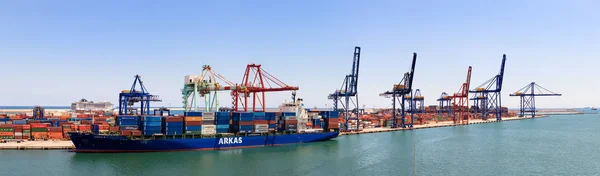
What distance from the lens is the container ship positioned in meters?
48.4

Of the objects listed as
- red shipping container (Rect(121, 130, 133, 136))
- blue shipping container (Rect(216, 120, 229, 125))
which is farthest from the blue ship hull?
blue shipping container (Rect(216, 120, 229, 125))

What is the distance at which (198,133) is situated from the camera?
171 feet

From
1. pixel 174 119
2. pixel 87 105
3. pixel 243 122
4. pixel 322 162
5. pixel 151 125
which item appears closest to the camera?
pixel 322 162

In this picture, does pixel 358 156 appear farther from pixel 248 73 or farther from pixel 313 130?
pixel 248 73

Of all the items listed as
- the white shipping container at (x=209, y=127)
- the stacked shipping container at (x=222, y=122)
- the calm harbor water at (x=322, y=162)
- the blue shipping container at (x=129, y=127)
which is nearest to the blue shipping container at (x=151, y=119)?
the blue shipping container at (x=129, y=127)

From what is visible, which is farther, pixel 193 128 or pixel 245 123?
pixel 245 123

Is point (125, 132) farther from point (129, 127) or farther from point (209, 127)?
point (209, 127)

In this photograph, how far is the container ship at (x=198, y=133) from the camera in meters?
48.4

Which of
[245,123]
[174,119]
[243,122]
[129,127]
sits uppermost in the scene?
[174,119]

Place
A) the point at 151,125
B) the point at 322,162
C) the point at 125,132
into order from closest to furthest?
the point at 322,162, the point at 125,132, the point at 151,125

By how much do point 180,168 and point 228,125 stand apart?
653 inches

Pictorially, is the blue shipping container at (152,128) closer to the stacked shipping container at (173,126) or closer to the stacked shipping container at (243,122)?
the stacked shipping container at (173,126)

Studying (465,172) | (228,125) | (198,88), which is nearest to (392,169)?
(465,172)

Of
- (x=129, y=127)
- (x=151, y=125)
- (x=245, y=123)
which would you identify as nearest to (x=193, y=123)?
(x=151, y=125)
